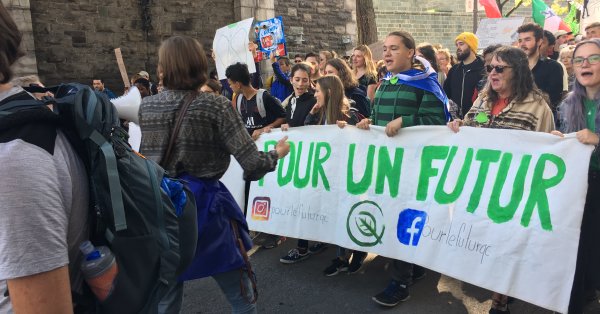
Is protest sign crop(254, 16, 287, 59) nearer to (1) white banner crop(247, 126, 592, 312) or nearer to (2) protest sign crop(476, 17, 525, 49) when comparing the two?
(2) protest sign crop(476, 17, 525, 49)

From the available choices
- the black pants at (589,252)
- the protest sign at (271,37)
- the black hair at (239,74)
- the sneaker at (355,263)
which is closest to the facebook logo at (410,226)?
the sneaker at (355,263)

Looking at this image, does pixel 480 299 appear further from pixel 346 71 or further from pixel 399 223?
pixel 346 71

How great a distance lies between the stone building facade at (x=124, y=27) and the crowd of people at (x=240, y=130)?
22.4ft

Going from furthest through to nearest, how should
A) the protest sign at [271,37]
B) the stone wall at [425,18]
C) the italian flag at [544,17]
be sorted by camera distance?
the stone wall at [425,18], the italian flag at [544,17], the protest sign at [271,37]

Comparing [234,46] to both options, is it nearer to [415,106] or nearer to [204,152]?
[415,106]

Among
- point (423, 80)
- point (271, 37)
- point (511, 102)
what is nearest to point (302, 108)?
point (423, 80)

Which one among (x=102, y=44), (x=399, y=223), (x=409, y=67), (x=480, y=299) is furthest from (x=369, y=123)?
(x=102, y=44)

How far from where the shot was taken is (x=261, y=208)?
15.0ft

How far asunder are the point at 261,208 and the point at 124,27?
9011 millimetres

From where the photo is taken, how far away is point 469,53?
19.7 feet

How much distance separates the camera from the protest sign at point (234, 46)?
6840 millimetres

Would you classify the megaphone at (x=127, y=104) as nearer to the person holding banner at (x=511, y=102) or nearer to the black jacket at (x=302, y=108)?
the person holding banner at (x=511, y=102)

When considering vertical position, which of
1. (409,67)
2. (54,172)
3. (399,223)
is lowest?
(399,223)

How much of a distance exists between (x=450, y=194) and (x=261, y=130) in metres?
2.13
